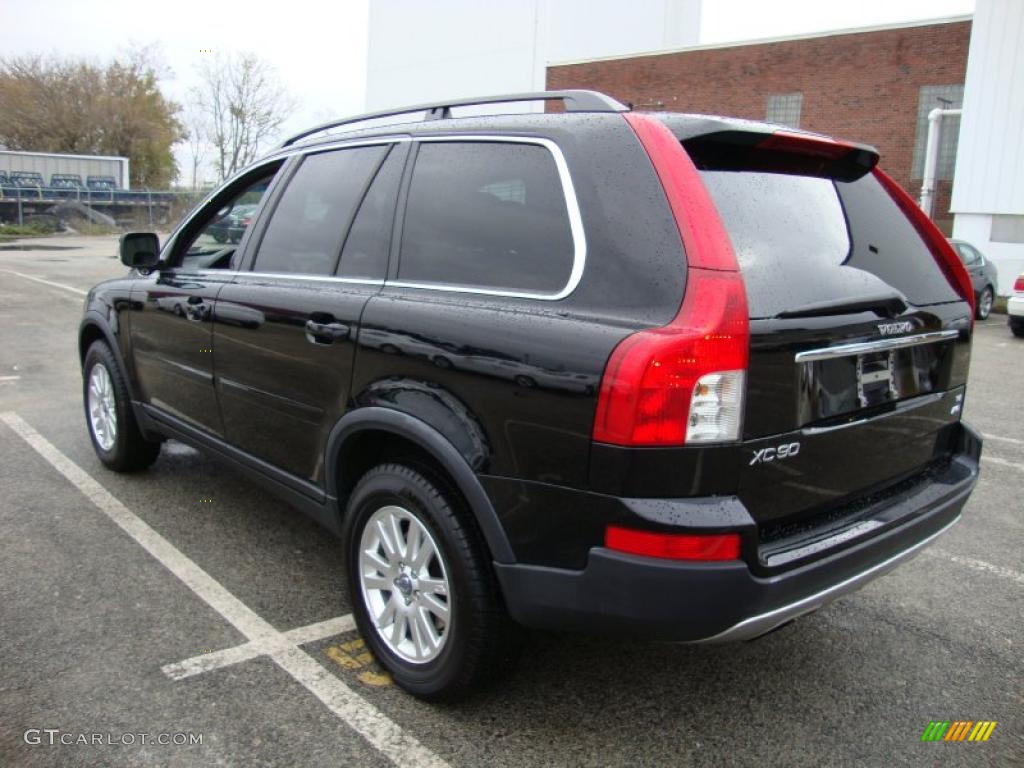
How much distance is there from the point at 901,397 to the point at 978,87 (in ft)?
62.9

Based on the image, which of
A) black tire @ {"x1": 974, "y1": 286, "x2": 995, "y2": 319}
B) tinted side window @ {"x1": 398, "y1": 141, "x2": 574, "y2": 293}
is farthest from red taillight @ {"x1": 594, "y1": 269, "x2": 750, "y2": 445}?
black tire @ {"x1": 974, "y1": 286, "x2": 995, "y2": 319}

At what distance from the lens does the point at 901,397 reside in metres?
2.68

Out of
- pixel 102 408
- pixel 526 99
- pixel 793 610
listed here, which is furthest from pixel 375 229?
pixel 102 408

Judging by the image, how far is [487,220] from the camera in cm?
264

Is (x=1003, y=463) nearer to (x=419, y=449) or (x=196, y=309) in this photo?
(x=419, y=449)

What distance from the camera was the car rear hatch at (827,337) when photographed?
223cm

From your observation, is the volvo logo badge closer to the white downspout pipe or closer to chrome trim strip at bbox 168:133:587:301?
chrome trim strip at bbox 168:133:587:301

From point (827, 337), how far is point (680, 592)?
81cm

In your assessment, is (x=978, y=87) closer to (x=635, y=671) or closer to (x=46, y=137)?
(x=635, y=671)

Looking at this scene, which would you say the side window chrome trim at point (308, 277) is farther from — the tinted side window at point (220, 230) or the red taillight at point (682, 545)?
the red taillight at point (682, 545)

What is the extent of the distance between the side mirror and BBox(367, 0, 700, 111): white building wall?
38.6 meters

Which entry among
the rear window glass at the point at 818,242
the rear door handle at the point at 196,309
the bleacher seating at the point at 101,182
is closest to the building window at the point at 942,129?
the rear window glass at the point at 818,242

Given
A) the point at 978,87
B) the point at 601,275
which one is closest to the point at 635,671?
the point at 601,275

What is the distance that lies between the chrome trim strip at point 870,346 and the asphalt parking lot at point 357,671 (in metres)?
1.17
